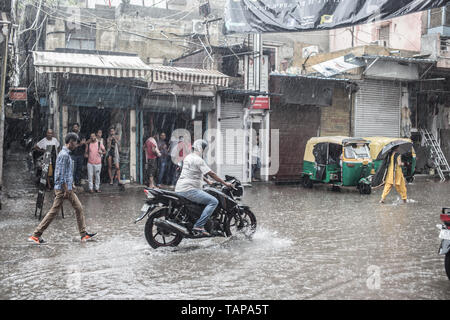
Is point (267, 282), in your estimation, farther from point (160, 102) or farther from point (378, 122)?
point (378, 122)

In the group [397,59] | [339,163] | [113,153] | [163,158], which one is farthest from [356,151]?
[113,153]

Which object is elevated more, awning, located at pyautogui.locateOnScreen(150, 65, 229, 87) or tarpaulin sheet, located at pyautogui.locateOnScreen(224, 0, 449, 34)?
tarpaulin sheet, located at pyautogui.locateOnScreen(224, 0, 449, 34)

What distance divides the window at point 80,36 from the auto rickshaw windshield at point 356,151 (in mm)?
13307

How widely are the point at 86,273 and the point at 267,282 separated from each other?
2.22 meters

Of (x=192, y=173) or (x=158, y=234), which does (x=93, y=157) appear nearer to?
(x=158, y=234)

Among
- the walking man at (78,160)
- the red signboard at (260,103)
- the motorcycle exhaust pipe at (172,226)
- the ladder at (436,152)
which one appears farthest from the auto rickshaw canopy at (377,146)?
the motorcycle exhaust pipe at (172,226)

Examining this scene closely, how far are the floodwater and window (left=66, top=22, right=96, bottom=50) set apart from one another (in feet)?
44.3

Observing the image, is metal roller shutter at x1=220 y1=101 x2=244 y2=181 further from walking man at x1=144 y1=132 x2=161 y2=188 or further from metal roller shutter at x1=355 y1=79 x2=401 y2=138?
metal roller shutter at x1=355 y1=79 x2=401 y2=138

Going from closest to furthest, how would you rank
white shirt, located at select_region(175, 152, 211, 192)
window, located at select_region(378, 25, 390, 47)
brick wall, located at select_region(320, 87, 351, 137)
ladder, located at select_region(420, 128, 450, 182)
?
1. white shirt, located at select_region(175, 152, 211, 192)
2. brick wall, located at select_region(320, 87, 351, 137)
3. ladder, located at select_region(420, 128, 450, 182)
4. window, located at select_region(378, 25, 390, 47)

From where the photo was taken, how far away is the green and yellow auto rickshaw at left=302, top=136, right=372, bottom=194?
642 inches

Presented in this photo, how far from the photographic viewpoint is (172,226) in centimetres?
745

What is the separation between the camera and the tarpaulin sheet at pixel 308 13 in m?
8.62

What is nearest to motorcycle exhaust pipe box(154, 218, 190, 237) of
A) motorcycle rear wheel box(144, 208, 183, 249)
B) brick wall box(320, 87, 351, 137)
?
motorcycle rear wheel box(144, 208, 183, 249)

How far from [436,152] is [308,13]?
15871 mm
